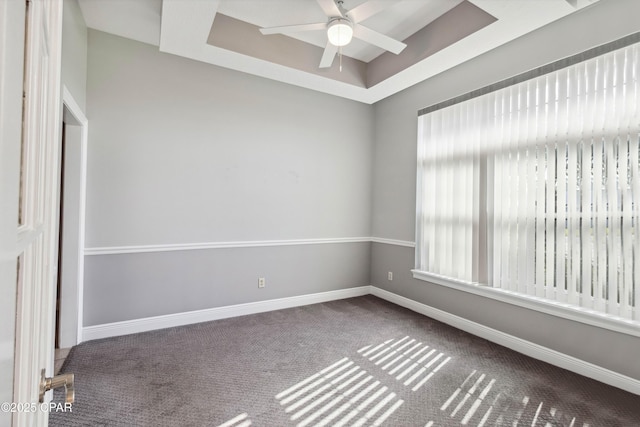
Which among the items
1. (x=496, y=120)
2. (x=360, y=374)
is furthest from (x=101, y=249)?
(x=496, y=120)

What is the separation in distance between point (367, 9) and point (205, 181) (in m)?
2.25

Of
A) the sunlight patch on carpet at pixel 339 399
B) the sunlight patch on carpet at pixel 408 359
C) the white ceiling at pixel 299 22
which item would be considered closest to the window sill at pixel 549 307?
the sunlight patch on carpet at pixel 408 359

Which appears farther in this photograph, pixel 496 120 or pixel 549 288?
pixel 496 120

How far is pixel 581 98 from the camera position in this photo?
2.46m

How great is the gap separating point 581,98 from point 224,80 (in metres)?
3.33

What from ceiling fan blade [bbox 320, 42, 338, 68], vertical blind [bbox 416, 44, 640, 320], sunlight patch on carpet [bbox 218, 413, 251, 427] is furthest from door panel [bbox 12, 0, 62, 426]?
vertical blind [bbox 416, 44, 640, 320]

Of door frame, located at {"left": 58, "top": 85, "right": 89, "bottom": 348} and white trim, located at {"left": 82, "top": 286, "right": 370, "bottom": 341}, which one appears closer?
door frame, located at {"left": 58, "top": 85, "right": 89, "bottom": 348}

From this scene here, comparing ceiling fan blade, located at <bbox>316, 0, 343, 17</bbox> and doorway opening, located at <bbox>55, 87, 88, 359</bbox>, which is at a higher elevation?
ceiling fan blade, located at <bbox>316, 0, 343, 17</bbox>

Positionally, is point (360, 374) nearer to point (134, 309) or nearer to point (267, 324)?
point (267, 324)

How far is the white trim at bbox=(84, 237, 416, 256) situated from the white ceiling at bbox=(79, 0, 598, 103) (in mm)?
1931

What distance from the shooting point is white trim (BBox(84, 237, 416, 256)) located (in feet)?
9.74

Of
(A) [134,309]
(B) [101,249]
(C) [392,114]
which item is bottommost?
(A) [134,309]

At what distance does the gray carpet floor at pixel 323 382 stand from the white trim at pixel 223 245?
2.69 ft

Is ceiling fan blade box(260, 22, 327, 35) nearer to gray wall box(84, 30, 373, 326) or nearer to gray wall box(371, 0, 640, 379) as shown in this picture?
gray wall box(84, 30, 373, 326)
